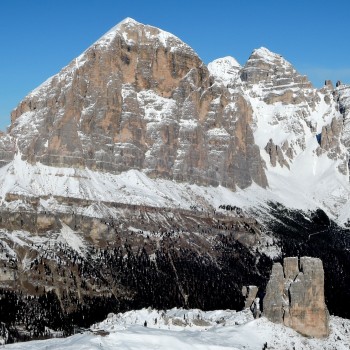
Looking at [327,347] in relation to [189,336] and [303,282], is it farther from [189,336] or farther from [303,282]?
[189,336]

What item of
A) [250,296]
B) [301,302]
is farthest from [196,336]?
[250,296]

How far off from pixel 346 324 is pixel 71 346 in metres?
65.2

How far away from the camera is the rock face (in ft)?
488

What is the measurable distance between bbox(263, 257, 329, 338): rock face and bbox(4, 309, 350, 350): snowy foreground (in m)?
2.09

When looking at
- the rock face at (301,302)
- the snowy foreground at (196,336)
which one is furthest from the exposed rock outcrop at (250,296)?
the rock face at (301,302)

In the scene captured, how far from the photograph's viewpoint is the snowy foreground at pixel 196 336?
434 ft

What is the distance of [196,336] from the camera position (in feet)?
468

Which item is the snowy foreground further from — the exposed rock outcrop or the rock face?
the exposed rock outcrop

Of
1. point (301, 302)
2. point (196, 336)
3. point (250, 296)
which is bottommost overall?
point (196, 336)

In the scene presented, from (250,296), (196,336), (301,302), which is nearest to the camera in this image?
(196,336)

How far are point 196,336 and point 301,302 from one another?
77.6 feet

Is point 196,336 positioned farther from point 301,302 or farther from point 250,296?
point 250,296

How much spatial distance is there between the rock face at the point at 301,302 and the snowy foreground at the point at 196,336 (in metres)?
2.09

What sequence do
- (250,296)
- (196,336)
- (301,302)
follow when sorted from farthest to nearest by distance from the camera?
(250,296) < (301,302) < (196,336)
